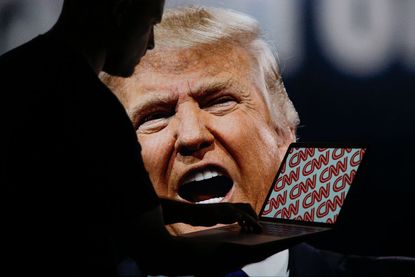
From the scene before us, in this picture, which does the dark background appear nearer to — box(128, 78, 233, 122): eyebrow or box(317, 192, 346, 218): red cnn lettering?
box(128, 78, 233, 122): eyebrow

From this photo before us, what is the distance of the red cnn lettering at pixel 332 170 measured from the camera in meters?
1.78

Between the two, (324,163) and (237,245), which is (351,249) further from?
(237,245)

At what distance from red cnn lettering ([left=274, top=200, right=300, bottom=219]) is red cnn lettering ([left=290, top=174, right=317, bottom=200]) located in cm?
3

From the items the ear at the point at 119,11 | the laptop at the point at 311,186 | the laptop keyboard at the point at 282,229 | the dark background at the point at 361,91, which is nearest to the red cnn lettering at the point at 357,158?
the laptop at the point at 311,186

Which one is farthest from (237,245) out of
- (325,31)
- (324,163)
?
(325,31)

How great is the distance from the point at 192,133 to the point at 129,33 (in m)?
1.21

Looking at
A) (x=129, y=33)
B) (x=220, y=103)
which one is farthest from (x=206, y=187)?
(x=129, y=33)

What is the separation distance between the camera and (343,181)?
1.76 metres

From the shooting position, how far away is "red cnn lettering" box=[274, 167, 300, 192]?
186 cm

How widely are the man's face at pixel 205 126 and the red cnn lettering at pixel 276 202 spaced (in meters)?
0.51

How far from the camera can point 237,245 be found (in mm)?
1168

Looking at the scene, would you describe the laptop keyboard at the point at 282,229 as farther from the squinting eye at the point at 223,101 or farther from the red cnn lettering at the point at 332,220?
the squinting eye at the point at 223,101

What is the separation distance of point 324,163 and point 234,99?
672 mm

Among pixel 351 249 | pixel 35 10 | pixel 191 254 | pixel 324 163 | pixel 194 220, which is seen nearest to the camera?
pixel 191 254
